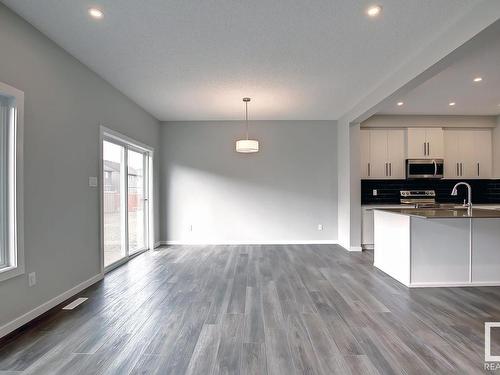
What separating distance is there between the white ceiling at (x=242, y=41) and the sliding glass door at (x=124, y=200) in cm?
111

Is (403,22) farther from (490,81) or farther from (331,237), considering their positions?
(331,237)

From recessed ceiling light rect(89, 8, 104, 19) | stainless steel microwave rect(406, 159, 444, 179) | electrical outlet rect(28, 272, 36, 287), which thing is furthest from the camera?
stainless steel microwave rect(406, 159, 444, 179)

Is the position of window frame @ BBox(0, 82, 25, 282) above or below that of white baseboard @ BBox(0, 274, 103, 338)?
above

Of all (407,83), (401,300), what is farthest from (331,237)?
(407,83)

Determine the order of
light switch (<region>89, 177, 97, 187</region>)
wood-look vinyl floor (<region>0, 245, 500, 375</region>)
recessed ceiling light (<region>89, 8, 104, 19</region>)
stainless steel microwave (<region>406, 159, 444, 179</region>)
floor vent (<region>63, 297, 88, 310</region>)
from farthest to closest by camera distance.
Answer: stainless steel microwave (<region>406, 159, 444, 179</region>), light switch (<region>89, 177, 97, 187</region>), floor vent (<region>63, 297, 88, 310</region>), recessed ceiling light (<region>89, 8, 104, 19</region>), wood-look vinyl floor (<region>0, 245, 500, 375</region>)

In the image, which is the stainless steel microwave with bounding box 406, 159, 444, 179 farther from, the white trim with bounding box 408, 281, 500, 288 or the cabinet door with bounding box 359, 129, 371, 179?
the white trim with bounding box 408, 281, 500, 288

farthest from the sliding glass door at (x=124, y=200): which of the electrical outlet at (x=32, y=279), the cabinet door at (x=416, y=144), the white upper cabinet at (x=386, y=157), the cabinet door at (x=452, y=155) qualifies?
the cabinet door at (x=452, y=155)

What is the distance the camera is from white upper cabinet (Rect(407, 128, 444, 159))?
5914 millimetres

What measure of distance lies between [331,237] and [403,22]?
454 cm

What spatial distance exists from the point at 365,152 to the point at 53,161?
5.66m

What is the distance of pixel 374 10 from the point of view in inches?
93.7

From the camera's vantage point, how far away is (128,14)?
2.43 metres

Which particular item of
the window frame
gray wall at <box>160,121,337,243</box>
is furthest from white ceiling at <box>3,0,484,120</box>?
gray wall at <box>160,121,337,243</box>

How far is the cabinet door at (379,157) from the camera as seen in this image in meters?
6.01
